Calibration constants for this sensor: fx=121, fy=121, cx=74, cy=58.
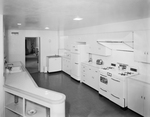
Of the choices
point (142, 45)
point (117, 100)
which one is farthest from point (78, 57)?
point (142, 45)

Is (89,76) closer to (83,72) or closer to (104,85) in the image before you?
(83,72)

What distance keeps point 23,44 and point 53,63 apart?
80.8 inches

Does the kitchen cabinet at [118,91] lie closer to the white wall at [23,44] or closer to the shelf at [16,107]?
the shelf at [16,107]

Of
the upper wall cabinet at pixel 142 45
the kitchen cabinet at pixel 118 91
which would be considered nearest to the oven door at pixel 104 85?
the kitchen cabinet at pixel 118 91

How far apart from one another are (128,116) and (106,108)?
590mm

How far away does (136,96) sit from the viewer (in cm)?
315

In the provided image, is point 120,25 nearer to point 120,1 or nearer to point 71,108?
point 120,1

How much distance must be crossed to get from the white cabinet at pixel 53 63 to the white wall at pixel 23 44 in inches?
24.0

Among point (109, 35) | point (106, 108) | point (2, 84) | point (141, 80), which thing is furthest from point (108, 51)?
point (2, 84)

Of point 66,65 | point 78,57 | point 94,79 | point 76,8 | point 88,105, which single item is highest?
point 76,8

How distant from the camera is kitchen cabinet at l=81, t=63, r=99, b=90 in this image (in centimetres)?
→ 471

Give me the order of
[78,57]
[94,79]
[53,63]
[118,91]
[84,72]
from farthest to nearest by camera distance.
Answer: [53,63]
[78,57]
[84,72]
[94,79]
[118,91]

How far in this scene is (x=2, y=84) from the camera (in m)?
2.75

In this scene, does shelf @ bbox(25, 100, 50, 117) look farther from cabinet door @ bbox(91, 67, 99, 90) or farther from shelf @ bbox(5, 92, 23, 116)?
cabinet door @ bbox(91, 67, 99, 90)
